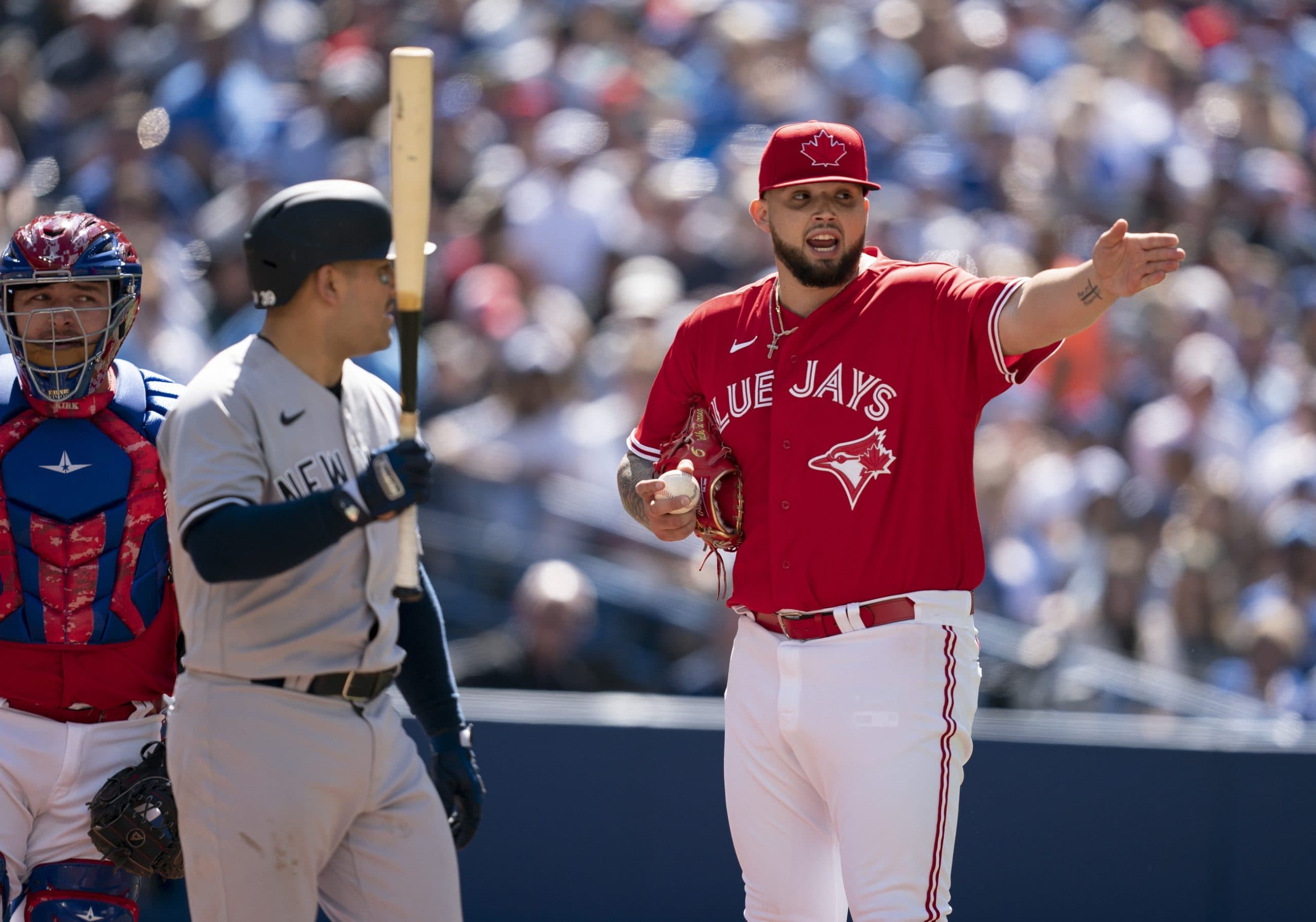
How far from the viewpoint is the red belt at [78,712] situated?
354 centimetres

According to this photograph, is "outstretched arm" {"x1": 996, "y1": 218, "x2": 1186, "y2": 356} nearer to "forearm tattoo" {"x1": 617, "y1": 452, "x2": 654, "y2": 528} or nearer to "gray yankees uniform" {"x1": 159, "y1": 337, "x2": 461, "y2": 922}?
"forearm tattoo" {"x1": 617, "y1": 452, "x2": 654, "y2": 528}

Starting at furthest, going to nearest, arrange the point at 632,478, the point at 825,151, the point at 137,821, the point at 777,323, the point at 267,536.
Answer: the point at 632,478 → the point at 777,323 → the point at 825,151 → the point at 137,821 → the point at 267,536

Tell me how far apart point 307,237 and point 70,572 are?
3.57 feet

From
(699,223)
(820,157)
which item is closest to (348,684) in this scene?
(820,157)

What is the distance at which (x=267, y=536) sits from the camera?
273 cm

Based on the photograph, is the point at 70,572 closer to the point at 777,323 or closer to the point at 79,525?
the point at 79,525

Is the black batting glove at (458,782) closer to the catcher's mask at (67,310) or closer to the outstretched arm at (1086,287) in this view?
the catcher's mask at (67,310)

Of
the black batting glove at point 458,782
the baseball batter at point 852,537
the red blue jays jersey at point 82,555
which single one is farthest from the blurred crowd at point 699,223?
the black batting glove at point 458,782

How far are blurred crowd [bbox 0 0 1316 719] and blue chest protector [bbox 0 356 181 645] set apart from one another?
2716 mm

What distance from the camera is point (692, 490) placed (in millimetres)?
3627

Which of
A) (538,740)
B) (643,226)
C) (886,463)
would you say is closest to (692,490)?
(886,463)

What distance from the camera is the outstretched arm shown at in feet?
10.5

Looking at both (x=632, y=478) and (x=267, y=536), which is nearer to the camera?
(x=267, y=536)

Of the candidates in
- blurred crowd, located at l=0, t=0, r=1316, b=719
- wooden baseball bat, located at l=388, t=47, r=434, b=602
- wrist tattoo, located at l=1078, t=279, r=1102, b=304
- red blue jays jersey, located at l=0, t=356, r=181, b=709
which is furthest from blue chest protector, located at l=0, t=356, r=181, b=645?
blurred crowd, located at l=0, t=0, r=1316, b=719
